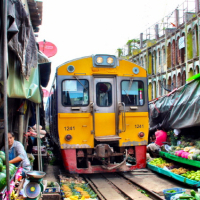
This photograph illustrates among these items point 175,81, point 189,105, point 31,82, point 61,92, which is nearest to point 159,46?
point 175,81

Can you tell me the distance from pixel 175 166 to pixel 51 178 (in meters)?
3.85

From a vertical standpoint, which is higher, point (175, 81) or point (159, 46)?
point (159, 46)

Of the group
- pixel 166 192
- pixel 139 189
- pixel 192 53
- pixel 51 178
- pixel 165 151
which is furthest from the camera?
pixel 192 53

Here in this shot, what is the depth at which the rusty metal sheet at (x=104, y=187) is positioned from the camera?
6408 mm

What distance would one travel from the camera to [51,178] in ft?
27.9

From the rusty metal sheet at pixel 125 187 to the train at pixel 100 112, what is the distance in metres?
0.34

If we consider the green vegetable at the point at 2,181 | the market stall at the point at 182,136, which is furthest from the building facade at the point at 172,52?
the green vegetable at the point at 2,181

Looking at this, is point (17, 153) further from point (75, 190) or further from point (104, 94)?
point (104, 94)

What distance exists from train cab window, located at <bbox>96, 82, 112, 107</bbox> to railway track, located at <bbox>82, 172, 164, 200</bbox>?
2218mm

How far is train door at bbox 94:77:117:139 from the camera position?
8.20 meters

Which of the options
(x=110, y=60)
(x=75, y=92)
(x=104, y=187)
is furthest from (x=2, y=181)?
(x=110, y=60)

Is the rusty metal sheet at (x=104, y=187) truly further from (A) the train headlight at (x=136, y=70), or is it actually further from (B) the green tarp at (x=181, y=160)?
(A) the train headlight at (x=136, y=70)

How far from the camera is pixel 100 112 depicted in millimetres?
8242

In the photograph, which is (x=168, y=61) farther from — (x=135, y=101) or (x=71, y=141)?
(x=71, y=141)
